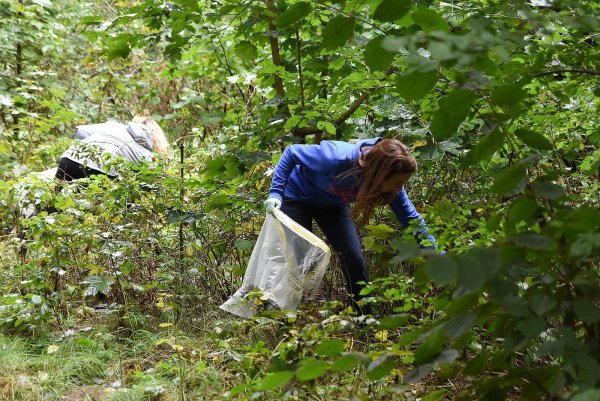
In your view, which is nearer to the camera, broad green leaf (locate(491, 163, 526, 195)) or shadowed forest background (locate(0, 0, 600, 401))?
broad green leaf (locate(491, 163, 526, 195))

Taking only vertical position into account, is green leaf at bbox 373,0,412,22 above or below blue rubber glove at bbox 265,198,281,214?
above

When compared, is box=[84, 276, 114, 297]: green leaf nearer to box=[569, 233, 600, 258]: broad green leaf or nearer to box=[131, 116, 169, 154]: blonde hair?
box=[569, 233, 600, 258]: broad green leaf

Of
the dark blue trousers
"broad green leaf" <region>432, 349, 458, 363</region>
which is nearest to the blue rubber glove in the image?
the dark blue trousers

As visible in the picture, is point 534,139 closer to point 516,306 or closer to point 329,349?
point 516,306

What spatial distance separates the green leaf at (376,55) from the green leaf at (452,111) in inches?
9.8

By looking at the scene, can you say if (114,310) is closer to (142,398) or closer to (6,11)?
(142,398)

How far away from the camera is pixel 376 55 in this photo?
6.07 feet

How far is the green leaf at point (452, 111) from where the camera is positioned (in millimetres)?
1655

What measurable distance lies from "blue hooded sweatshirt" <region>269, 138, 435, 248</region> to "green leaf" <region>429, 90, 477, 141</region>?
85.8 inches

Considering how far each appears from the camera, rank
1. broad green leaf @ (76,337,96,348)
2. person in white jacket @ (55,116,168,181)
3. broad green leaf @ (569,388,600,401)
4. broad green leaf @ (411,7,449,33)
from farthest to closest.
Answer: person in white jacket @ (55,116,168,181), broad green leaf @ (76,337,96,348), broad green leaf @ (411,7,449,33), broad green leaf @ (569,388,600,401)

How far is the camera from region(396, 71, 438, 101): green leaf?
1544mm

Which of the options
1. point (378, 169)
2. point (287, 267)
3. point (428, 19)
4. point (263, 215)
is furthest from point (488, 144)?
point (263, 215)

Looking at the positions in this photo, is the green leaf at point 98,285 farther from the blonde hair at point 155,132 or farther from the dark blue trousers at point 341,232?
the blonde hair at point 155,132

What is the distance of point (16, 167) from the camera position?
712cm
